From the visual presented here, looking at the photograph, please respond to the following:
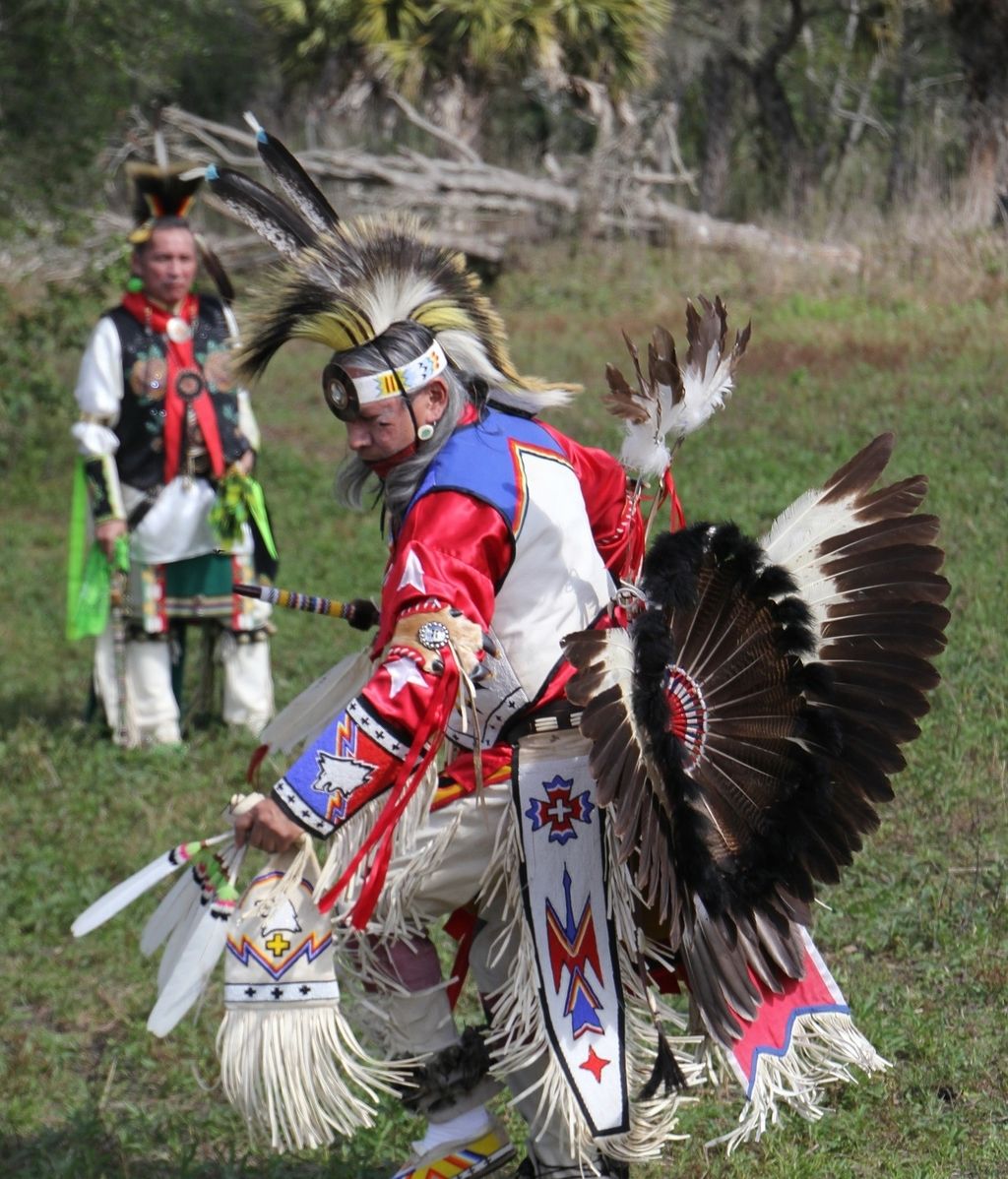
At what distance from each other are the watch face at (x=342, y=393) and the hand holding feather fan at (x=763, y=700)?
620 millimetres

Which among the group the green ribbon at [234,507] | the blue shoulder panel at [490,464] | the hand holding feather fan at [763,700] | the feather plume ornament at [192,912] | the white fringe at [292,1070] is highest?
the blue shoulder panel at [490,464]

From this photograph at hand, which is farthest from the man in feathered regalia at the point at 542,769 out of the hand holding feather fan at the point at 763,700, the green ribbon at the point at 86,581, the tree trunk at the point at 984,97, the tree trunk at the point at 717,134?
the tree trunk at the point at 717,134

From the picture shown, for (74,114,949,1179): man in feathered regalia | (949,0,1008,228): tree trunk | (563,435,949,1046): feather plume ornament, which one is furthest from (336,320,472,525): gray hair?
(949,0,1008,228): tree trunk

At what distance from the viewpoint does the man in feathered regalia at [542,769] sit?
3.08 metres

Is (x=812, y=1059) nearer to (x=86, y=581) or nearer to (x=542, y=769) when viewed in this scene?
(x=542, y=769)

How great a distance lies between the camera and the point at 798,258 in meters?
12.9

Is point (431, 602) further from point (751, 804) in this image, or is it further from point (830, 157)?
point (830, 157)

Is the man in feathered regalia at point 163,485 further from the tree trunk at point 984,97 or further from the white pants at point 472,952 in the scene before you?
the tree trunk at point 984,97

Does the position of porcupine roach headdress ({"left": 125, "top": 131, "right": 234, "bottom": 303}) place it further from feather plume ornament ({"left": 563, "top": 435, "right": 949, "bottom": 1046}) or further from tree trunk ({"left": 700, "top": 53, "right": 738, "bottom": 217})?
tree trunk ({"left": 700, "top": 53, "right": 738, "bottom": 217})

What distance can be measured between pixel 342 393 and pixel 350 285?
0.79 feet

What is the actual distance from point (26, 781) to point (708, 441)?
14.7 ft

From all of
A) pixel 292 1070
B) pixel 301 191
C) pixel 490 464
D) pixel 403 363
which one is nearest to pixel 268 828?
pixel 292 1070

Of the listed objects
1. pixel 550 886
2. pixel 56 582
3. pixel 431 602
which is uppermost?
pixel 431 602

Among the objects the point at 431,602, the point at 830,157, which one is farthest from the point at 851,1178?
the point at 830,157
